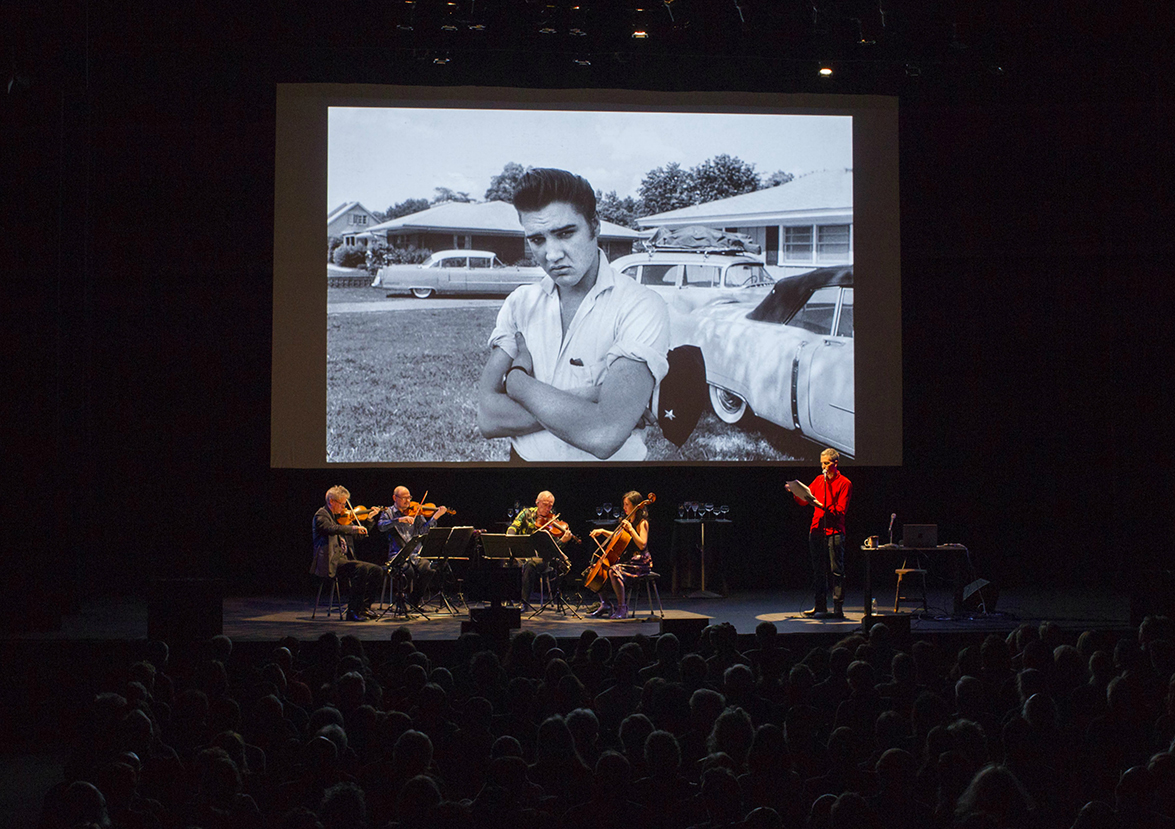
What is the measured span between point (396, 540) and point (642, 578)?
7.09 ft

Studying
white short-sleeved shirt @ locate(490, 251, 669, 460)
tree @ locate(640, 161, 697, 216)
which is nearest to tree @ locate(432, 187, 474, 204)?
white short-sleeved shirt @ locate(490, 251, 669, 460)

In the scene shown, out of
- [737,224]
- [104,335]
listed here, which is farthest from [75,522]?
[737,224]

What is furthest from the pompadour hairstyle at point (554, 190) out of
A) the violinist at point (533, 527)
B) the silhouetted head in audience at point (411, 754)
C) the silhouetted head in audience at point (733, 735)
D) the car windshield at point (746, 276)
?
the silhouetted head in audience at point (411, 754)

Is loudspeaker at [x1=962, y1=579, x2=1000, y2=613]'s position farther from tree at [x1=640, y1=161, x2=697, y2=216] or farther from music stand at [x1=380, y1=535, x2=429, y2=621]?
music stand at [x1=380, y1=535, x2=429, y2=621]

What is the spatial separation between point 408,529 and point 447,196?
314 cm

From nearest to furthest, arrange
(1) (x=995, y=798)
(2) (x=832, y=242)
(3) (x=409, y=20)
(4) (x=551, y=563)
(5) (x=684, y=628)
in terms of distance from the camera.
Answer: (1) (x=995, y=798) → (5) (x=684, y=628) → (3) (x=409, y=20) → (4) (x=551, y=563) → (2) (x=832, y=242)

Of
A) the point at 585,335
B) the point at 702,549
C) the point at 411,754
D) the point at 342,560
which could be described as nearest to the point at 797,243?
the point at 585,335

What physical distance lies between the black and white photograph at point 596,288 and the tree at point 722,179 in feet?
0.06

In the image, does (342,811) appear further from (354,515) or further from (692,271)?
(692,271)

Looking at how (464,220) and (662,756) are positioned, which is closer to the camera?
(662,756)

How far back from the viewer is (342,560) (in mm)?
8734

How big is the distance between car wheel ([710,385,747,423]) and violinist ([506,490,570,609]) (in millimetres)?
1946

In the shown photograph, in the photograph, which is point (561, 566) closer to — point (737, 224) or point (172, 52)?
point (737, 224)

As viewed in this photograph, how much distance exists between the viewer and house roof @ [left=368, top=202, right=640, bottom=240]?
9938 mm
